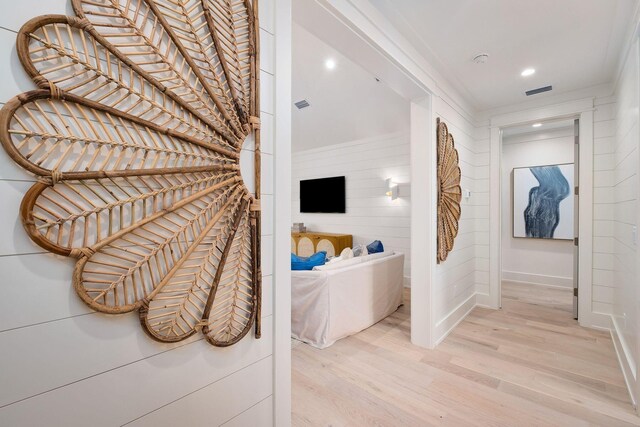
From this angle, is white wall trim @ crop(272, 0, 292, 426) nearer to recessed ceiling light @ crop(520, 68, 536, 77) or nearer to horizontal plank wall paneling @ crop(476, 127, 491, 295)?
recessed ceiling light @ crop(520, 68, 536, 77)

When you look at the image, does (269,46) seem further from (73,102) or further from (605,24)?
(605,24)

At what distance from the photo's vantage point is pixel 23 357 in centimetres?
68

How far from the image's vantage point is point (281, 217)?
128cm

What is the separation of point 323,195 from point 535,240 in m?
3.88

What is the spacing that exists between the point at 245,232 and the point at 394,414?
1590mm

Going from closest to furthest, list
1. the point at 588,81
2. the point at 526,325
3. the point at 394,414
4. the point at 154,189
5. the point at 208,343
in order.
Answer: the point at 154,189, the point at 208,343, the point at 394,414, the point at 588,81, the point at 526,325

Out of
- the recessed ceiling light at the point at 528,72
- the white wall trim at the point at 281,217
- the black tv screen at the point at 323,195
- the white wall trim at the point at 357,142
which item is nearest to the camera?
the white wall trim at the point at 281,217

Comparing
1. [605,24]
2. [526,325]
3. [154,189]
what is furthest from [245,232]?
[526,325]

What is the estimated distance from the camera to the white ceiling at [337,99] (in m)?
3.37

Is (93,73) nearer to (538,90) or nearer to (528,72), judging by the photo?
(528,72)

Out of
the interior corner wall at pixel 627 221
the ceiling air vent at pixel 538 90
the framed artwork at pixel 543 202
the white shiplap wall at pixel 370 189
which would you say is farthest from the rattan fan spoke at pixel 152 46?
the framed artwork at pixel 543 202

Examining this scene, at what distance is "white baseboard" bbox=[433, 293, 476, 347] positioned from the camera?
9.30 feet

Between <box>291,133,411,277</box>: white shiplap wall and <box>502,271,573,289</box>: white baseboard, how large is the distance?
6.01ft

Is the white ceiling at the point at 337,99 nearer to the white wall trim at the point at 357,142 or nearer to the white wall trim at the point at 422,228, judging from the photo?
the white wall trim at the point at 357,142
